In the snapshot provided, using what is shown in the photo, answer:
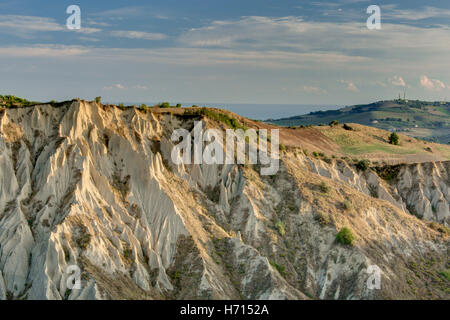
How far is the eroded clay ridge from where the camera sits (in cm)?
4128

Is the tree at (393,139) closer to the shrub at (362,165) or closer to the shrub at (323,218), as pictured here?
the shrub at (362,165)

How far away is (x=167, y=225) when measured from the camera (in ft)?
157

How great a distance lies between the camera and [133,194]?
4919 cm

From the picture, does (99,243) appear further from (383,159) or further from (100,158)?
(383,159)

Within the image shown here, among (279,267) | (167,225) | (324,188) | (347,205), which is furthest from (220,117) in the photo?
(279,267)

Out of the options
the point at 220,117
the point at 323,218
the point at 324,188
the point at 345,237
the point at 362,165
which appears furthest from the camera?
the point at 362,165

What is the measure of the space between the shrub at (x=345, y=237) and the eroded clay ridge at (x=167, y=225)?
59cm

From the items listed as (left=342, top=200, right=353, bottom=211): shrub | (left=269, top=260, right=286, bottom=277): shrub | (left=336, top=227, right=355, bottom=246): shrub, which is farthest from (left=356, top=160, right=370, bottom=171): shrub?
(left=269, top=260, right=286, bottom=277): shrub

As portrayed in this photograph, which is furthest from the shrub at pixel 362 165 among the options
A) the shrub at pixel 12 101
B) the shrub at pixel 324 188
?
the shrub at pixel 12 101

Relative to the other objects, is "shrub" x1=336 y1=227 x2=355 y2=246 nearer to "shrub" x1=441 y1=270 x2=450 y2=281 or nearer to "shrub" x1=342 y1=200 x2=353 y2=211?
"shrub" x1=342 y1=200 x2=353 y2=211

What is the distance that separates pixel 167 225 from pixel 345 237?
1858 centimetres

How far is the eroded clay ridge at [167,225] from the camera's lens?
135 ft

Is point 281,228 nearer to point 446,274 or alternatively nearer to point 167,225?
point 167,225

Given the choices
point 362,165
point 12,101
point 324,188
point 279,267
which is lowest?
point 279,267
